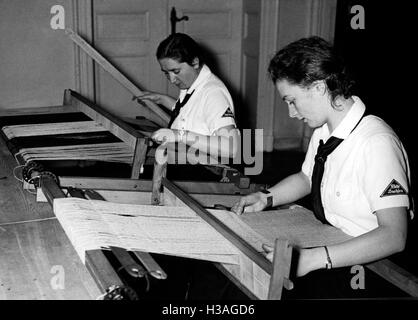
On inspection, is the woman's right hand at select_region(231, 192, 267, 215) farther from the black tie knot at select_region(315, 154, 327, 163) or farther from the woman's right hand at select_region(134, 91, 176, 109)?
the woman's right hand at select_region(134, 91, 176, 109)

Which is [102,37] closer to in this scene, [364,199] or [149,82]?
[149,82]

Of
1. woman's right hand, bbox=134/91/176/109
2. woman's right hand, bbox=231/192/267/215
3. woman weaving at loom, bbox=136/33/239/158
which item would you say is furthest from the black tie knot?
woman's right hand, bbox=134/91/176/109

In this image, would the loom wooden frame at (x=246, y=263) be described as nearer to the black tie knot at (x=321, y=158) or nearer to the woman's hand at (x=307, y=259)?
the woman's hand at (x=307, y=259)

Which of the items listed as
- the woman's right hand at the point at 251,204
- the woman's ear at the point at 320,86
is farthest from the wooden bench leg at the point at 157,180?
the woman's ear at the point at 320,86

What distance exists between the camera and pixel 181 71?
286 centimetres

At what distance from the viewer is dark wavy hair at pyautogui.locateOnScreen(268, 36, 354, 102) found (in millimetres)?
1668

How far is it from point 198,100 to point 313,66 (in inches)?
47.9

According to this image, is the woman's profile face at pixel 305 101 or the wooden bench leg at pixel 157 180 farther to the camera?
the wooden bench leg at pixel 157 180

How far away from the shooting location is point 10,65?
4.67 m

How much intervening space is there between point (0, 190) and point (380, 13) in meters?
2.65

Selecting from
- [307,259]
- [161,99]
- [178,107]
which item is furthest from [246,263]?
[161,99]

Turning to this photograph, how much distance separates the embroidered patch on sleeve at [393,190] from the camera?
1543mm

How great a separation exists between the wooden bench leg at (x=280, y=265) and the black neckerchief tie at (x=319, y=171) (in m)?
0.59
